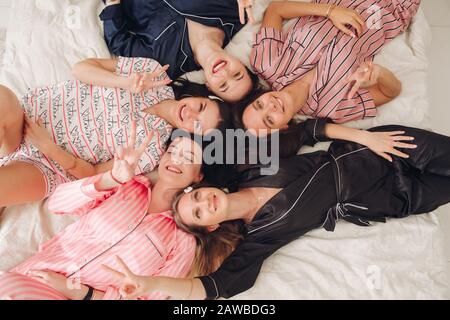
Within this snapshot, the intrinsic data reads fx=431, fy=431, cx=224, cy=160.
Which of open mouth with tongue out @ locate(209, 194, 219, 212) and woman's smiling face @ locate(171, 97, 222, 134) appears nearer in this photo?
open mouth with tongue out @ locate(209, 194, 219, 212)

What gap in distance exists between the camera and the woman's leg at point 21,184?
107 centimetres

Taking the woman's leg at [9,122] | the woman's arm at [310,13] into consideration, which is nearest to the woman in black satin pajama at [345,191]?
the woman's arm at [310,13]

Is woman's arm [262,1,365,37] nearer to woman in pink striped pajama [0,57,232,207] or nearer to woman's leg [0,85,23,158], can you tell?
woman in pink striped pajama [0,57,232,207]

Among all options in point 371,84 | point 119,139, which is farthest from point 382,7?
point 119,139

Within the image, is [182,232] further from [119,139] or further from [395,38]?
[395,38]

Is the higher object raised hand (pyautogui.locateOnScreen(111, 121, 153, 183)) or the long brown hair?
raised hand (pyautogui.locateOnScreen(111, 121, 153, 183))

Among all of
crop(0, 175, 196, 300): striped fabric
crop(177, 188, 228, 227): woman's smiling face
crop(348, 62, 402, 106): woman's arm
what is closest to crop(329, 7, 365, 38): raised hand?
crop(348, 62, 402, 106): woman's arm

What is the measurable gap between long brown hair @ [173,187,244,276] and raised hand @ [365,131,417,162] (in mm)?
442

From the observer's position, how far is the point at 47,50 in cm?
133

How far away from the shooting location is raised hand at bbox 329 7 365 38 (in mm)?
1286

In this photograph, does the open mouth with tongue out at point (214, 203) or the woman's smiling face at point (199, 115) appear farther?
the woman's smiling face at point (199, 115)

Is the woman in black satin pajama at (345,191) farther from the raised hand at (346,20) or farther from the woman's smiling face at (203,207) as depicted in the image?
the raised hand at (346,20)

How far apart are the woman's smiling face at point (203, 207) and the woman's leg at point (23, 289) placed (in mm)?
357

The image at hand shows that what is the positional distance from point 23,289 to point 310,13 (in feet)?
3.65
